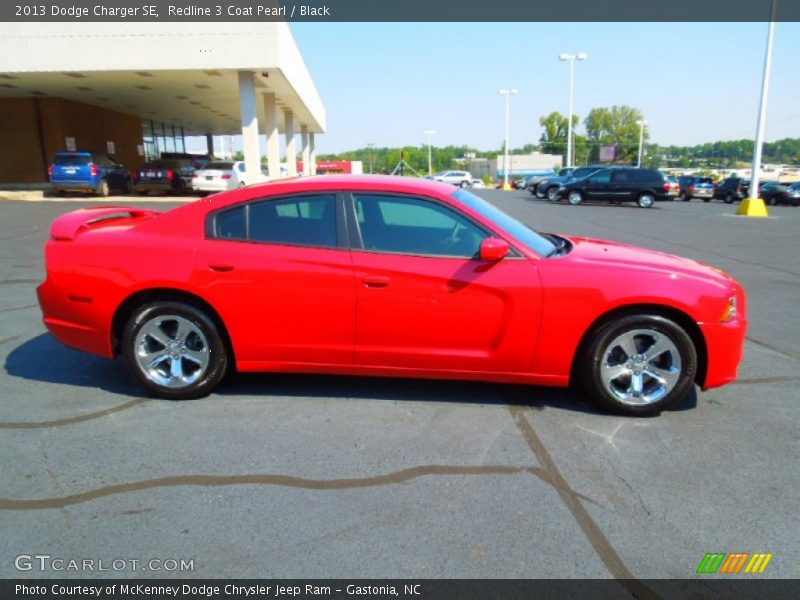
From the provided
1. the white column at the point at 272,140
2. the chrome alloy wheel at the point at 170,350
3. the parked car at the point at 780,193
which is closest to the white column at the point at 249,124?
the white column at the point at 272,140

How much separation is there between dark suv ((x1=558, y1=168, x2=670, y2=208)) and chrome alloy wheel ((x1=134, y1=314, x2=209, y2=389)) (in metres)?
26.6

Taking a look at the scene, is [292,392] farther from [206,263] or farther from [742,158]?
[742,158]

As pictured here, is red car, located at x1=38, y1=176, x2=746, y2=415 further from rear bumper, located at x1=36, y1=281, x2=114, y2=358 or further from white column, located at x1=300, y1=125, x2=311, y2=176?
white column, located at x1=300, y1=125, x2=311, y2=176

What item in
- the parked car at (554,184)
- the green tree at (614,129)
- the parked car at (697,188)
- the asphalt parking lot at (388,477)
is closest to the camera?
the asphalt parking lot at (388,477)

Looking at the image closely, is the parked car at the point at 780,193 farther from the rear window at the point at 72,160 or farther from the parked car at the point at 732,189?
the rear window at the point at 72,160

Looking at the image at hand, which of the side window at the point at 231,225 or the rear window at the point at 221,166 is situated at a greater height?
the rear window at the point at 221,166

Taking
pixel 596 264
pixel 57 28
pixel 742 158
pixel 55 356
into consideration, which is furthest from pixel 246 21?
pixel 742 158

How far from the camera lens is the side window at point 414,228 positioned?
12.2 ft

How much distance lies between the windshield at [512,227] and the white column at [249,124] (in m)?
17.5

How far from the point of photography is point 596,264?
3.65 meters

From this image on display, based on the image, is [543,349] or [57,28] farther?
[57,28]

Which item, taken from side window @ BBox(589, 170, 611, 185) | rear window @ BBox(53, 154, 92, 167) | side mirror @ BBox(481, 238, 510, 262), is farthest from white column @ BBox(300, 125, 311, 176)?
side mirror @ BBox(481, 238, 510, 262)

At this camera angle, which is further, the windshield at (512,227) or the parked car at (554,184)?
the parked car at (554,184)
